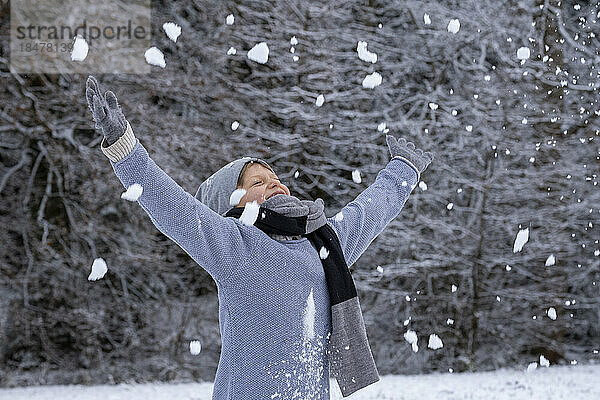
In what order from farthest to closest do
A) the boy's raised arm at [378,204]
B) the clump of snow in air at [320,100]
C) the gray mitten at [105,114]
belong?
the clump of snow in air at [320,100], the boy's raised arm at [378,204], the gray mitten at [105,114]

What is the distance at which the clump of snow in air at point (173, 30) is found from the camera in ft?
21.2

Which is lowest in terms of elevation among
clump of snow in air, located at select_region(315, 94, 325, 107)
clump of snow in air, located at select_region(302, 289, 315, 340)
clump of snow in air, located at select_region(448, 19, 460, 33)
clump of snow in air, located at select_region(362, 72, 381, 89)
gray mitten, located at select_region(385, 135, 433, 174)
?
clump of snow in air, located at select_region(315, 94, 325, 107)

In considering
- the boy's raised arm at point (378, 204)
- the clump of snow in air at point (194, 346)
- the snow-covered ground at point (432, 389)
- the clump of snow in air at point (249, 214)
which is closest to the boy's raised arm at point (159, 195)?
the clump of snow in air at point (249, 214)

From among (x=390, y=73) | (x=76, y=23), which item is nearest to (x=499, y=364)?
(x=390, y=73)

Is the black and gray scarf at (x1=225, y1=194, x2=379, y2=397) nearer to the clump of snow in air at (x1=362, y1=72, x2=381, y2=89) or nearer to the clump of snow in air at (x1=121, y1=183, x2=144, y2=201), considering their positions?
the clump of snow in air at (x1=121, y1=183, x2=144, y2=201)

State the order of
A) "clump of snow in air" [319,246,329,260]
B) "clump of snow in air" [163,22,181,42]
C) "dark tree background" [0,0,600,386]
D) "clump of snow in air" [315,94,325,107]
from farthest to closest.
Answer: "clump of snow in air" [315,94,325,107]
"dark tree background" [0,0,600,386]
"clump of snow in air" [163,22,181,42]
"clump of snow in air" [319,246,329,260]

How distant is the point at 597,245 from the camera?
7.46 meters

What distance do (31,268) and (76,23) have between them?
232 centimetres

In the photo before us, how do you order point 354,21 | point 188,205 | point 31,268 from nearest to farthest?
1. point 188,205
2. point 31,268
3. point 354,21

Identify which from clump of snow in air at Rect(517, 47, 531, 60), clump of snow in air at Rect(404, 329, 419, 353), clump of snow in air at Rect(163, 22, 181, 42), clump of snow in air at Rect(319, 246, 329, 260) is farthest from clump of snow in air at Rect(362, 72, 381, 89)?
clump of snow in air at Rect(319, 246, 329, 260)

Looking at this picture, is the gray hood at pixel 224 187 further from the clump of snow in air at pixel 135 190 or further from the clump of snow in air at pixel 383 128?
the clump of snow in air at pixel 383 128

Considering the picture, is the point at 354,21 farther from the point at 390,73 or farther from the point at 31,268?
the point at 31,268

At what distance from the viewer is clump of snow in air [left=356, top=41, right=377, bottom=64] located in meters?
7.09

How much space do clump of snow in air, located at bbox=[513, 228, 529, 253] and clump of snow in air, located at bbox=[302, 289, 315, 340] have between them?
5727 millimetres
